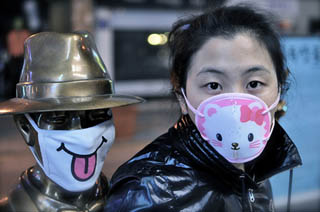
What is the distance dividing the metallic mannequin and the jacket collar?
0.24 metres

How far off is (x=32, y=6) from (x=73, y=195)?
31.8 ft

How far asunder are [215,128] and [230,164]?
138mm

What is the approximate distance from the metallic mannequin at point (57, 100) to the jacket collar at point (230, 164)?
0.24 m

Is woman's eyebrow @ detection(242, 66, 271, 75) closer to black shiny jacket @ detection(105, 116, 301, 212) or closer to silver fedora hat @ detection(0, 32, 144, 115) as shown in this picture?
black shiny jacket @ detection(105, 116, 301, 212)

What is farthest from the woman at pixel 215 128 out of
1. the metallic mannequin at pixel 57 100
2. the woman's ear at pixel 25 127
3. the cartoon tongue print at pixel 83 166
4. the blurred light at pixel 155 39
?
the blurred light at pixel 155 39

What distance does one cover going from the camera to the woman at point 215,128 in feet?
4.42

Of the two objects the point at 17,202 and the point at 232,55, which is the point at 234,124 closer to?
the point at 232,55

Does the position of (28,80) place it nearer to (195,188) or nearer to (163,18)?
(195,188)

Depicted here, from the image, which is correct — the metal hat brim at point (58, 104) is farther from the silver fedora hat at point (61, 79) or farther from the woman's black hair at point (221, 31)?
the woman's black hair at point (221, 31)

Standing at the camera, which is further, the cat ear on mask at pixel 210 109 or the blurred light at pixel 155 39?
the blurred light at pixel 155 39

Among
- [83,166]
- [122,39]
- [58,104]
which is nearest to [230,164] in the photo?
[83,166]

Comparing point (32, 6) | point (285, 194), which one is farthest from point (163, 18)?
point (285, 194)

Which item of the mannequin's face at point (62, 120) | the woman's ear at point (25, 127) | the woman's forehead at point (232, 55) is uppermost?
the woman's forehead at point (232, 55)

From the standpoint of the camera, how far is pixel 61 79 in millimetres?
1406
